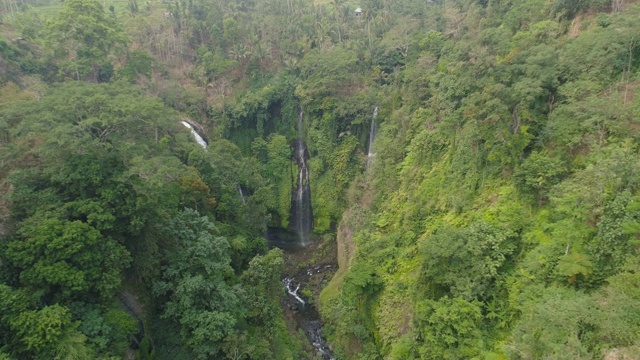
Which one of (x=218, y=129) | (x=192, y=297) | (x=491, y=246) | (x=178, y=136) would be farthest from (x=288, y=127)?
(x=491, y=246)

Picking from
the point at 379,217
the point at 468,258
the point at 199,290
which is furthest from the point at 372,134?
the point at 199,290

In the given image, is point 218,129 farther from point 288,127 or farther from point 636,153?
point 636,153

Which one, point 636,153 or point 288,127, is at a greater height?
point 636,153

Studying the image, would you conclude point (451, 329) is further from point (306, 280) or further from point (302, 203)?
point (302, 203)

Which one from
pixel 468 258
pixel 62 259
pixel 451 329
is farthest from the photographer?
pixel 468 258

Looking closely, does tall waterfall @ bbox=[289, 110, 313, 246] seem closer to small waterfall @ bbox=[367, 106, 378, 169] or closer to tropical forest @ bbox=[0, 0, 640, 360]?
tropical forest @ bbox=[0, 0, 640, 360]

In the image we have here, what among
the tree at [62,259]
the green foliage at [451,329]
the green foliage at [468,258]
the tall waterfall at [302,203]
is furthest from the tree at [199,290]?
the tall waterfall at [302,203]
